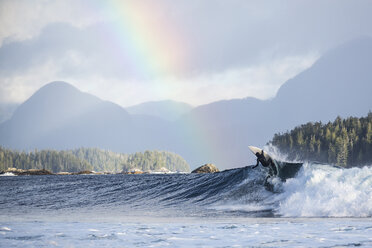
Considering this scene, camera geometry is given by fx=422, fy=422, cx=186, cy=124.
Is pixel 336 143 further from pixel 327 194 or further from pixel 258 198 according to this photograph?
pixel 327 194

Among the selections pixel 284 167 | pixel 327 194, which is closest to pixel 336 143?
pixel 284 167

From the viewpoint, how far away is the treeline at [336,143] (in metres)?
153

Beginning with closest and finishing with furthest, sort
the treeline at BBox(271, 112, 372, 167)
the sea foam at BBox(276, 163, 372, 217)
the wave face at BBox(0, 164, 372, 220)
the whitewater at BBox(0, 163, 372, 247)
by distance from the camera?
the whitewater at BBox(0, 163, 372, 247)
the sea foam at BBox(276, 163, 372, 217)
the wave face at BBox(0, 164, 372, 220)
the treeline at BBox(271, 112, 372, 167)

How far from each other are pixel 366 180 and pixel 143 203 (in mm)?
16831

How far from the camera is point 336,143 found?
6102 inches

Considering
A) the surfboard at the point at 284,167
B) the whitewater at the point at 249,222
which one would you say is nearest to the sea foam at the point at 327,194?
the whitewater at the point at 249,222

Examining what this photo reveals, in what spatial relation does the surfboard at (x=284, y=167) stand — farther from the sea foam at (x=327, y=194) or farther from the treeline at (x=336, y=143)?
the treeline at (x=336, y=143)

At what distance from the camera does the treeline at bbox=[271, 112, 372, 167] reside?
153 m

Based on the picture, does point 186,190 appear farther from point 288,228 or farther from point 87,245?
point 87,245

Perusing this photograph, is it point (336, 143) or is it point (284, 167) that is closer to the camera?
point (284, 167)

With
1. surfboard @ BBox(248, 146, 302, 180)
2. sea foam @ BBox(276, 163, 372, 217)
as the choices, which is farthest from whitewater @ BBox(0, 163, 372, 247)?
surfboard @ BBox(248, 146, 302, 180)

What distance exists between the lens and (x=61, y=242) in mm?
14641

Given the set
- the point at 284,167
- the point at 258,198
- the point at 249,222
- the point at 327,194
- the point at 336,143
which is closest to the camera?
the point at 249,222

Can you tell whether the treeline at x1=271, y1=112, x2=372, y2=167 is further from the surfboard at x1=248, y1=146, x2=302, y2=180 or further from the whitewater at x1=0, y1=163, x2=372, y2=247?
the whitewater at x1=0, y1=163, x2=372, y2=247
